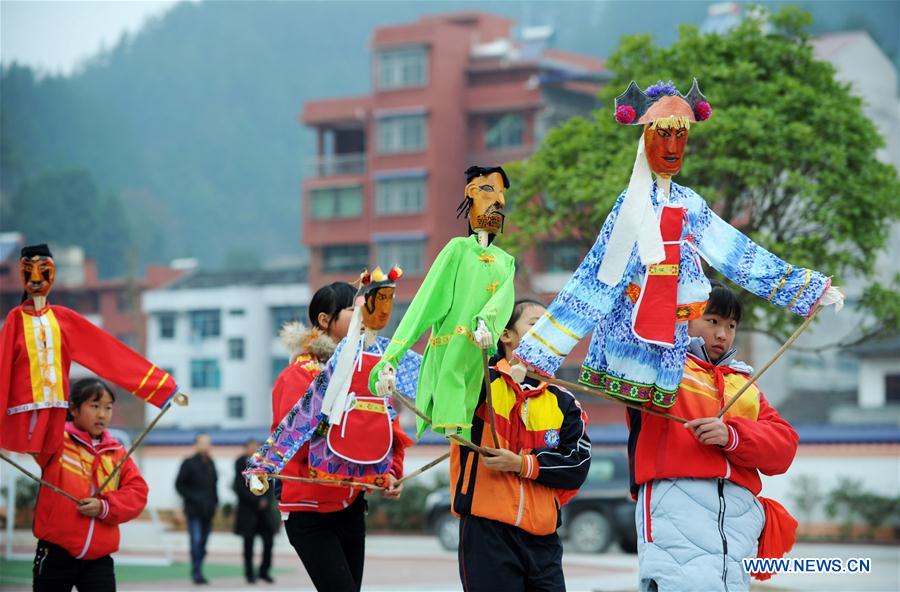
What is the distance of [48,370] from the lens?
6758mm

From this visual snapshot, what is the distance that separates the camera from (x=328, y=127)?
51.8m

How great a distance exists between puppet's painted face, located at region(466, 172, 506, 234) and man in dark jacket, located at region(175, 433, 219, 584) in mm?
10471

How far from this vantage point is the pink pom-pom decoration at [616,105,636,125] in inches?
205

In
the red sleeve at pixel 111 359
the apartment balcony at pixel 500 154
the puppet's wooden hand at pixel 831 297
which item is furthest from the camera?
the apartment balcony at pixel 500 154

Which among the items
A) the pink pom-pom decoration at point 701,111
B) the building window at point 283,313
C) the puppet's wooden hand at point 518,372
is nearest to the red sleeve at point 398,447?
the puppet's wooden hand at point 518,372

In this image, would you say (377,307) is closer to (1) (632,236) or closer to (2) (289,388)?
(2) (289,388)

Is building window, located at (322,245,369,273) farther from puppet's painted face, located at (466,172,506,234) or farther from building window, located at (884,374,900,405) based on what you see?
puppet's painted face, located at (466,172,506,234)

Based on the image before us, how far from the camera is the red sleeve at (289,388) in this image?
645 cm

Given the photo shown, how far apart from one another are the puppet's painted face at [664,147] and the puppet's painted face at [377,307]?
1.49 m

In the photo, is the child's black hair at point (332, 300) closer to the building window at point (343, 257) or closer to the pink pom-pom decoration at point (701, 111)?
the pink pom-pom decoration at point (701, 111)

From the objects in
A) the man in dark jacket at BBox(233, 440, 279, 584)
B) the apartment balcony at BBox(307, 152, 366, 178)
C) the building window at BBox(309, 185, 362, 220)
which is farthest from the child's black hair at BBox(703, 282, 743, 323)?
the apartment balcony at BBox(307, 152, 366, 178)

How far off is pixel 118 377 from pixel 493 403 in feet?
8.25

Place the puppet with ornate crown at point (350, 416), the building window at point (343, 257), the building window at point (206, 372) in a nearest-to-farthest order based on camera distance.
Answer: the puppet with ornate crown at point (350, 416), the building window at point (343, 257), the building window at point (206, 372)

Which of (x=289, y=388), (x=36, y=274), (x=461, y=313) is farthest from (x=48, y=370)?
→ (x=461, y=313)
